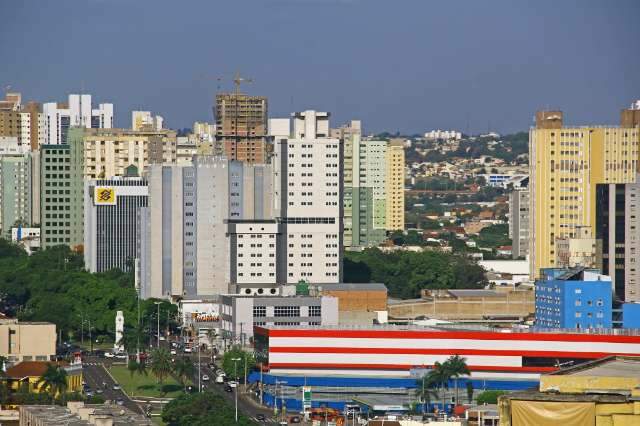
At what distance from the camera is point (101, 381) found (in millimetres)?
69188

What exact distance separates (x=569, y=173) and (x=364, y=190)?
50.9 m

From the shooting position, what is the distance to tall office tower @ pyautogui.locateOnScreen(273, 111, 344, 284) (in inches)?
3627

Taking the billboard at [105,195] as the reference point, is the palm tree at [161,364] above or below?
below

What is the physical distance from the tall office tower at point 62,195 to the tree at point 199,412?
76.4 meters

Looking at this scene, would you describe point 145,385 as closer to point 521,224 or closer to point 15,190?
point 521,224

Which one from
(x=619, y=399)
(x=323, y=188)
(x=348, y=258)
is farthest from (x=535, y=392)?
(x=348, y=258)

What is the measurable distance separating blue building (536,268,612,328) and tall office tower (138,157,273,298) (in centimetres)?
2682

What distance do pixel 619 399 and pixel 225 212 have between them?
86753 millimetres

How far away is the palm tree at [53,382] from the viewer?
59156 millimetres

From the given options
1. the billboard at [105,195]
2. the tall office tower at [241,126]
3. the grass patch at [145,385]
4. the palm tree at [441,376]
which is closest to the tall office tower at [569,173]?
the billboard at [105,195]

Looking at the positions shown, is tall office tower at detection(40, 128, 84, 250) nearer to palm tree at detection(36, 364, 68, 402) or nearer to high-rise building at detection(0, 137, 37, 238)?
high-rise building at detection(0, 137, 37, 238)

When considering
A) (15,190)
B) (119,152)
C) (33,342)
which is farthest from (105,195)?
(33,342)

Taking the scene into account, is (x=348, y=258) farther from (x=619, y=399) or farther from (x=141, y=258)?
(x=619, y=399)

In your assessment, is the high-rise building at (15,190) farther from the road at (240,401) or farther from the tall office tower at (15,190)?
the road at (240,401)
